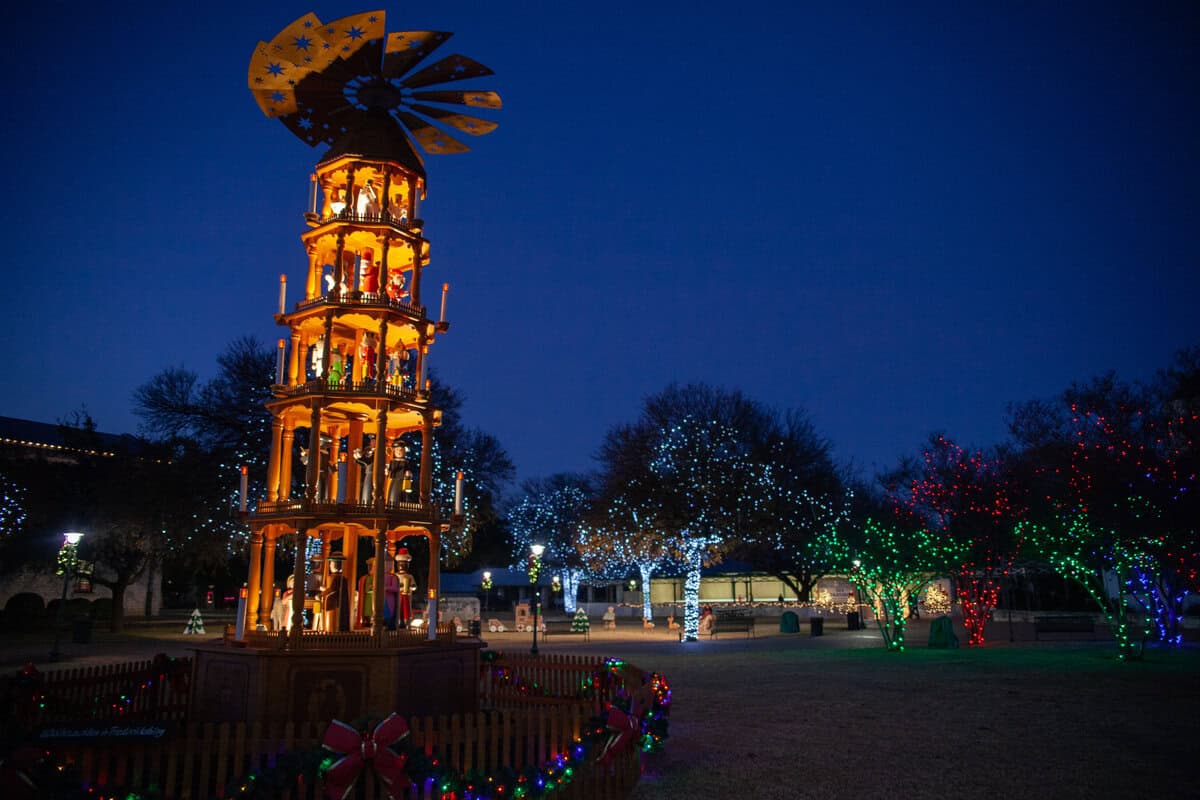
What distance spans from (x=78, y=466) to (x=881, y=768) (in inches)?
1827

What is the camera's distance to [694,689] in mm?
17906

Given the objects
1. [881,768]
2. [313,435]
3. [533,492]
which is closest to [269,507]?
[313,435]

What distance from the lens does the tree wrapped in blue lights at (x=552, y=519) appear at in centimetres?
7088

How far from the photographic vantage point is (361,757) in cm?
744

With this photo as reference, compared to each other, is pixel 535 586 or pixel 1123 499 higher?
pixel 1123 499

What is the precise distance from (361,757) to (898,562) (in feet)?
81.4

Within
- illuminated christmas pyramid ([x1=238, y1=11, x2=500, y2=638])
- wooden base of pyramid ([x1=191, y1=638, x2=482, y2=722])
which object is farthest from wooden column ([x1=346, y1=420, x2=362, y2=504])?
wooden base of pyramid ([x1=191, y1=638, x2=482, y2=722])

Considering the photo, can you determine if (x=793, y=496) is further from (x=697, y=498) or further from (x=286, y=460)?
(x=286, y=460)

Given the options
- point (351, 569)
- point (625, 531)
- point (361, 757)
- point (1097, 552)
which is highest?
point (625, 531)

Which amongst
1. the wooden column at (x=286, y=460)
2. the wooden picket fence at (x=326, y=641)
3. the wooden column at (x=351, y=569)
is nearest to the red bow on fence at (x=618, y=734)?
the wooden picket fence at (x=326, y=641)

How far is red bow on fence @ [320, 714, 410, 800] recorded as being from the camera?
7.32m

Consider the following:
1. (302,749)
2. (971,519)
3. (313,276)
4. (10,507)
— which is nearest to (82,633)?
(10,507)

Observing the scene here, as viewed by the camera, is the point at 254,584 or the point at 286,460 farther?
the point at 286,460

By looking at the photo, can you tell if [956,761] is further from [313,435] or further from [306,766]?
[313,435]
